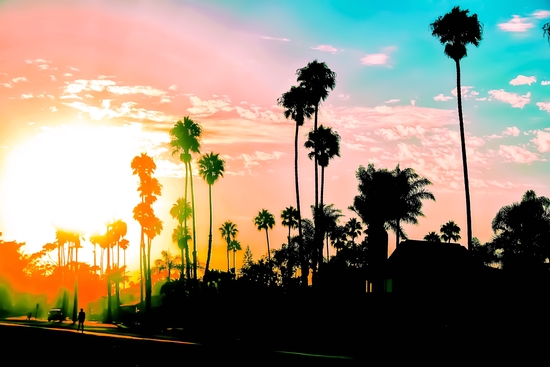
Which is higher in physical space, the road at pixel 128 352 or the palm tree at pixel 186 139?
the palm tree at pixel 186 139

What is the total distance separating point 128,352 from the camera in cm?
1895

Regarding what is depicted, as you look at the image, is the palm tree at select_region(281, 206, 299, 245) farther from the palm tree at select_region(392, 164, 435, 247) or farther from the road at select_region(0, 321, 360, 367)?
the road at select_region(0, 321, 360, 367)

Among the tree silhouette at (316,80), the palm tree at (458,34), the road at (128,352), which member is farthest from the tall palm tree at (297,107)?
the road at (128,352)

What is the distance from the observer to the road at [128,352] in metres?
16.1

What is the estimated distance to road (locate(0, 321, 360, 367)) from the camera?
632 inches

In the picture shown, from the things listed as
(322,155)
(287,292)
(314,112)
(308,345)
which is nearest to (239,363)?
(308,345)

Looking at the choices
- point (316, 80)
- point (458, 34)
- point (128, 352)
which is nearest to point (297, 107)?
point (316, 80)

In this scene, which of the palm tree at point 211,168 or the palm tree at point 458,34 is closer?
the palm tree at point 458,34

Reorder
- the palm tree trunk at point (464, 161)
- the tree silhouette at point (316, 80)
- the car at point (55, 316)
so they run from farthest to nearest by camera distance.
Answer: the car at point (55, 316) → the tree silhouette at point (316, 80) → the palm tree trunk at point (464, 161)

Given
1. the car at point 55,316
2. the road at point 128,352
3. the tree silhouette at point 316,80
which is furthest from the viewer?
the car at point 55,316

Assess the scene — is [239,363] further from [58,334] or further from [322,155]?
[322,155]

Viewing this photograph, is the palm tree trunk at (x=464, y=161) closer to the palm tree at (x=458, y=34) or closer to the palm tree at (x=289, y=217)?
the palm tree at (x=458, y=34)

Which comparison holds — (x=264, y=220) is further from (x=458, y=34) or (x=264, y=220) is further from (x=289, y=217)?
(x=458, y=34)

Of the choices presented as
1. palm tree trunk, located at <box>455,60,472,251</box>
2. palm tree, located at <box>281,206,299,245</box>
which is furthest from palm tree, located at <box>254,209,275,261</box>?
palm tree trunk, located at <box>455,60,472,251</box>
